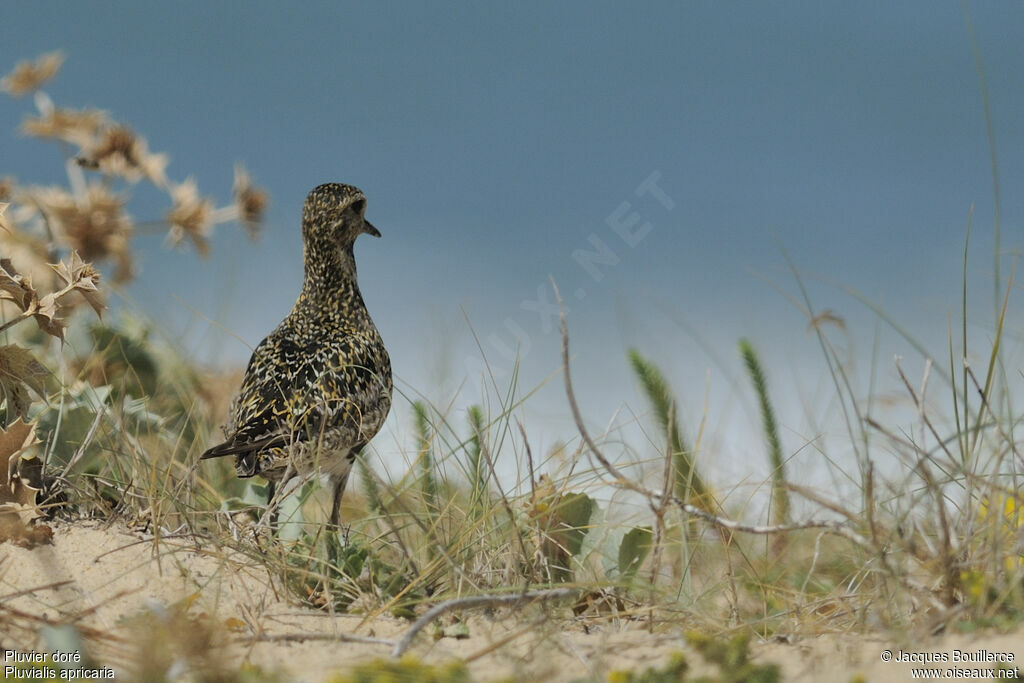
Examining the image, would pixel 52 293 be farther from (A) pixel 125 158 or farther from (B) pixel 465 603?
(A) pixel 125 158

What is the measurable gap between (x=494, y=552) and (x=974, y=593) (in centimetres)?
164

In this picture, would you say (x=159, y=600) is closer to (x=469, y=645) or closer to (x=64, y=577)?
(x=64, y=577)

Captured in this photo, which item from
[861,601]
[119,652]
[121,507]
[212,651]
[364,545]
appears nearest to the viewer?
[212,651]

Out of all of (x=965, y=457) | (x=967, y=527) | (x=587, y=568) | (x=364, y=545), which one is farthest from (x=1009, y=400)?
(x=364, y=545)

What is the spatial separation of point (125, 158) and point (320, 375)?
3419mm

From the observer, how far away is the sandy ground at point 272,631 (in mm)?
2484

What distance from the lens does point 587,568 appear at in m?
3.99

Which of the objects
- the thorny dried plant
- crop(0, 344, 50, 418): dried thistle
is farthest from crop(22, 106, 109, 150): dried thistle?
crop(0, 344, 50, 418): dried thistle

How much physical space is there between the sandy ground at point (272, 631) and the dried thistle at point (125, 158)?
12.3ft

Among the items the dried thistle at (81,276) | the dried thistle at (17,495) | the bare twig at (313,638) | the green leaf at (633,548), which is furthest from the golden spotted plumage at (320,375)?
the green leaf at (633,548)

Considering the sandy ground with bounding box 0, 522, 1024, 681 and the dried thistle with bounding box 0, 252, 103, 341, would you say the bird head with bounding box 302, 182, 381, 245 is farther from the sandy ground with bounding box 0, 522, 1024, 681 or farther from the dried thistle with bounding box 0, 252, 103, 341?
the sandy ground with bounding box 0, 522, 1024, 681

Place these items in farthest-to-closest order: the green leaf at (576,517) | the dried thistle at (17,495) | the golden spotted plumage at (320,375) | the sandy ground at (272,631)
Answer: the golden spotted plumage at (320,375) → the green leaf at (576,517) → the dried thistle at (17,495) → the sandy ground at (272,631)

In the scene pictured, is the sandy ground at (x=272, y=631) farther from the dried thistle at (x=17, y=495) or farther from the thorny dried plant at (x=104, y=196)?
the thorny dried plant at (x=104, y=196)

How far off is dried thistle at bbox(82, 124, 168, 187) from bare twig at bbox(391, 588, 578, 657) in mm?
5016
